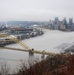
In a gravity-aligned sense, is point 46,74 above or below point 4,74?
above

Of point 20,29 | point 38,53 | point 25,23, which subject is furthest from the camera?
point 25,23

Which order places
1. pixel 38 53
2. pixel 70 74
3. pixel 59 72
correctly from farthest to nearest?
pixel 38 53, pixel 59 72, pixel 70 74

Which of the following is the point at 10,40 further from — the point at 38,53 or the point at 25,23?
the point at 25,23

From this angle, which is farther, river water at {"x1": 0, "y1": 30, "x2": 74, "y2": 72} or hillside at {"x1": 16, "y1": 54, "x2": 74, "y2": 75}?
river water at {"x1": 0, "y1": 30, "x2": 74, "y2": 72}

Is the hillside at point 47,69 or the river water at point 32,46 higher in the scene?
the hillside at point 47,69

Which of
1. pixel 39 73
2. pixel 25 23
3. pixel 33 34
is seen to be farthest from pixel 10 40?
pixel 25 23

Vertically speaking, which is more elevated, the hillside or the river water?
the hillside

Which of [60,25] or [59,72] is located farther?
[60,25]

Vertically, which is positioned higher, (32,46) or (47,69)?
(47,69)

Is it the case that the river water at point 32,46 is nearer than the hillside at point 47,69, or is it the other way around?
the hillside at point 47,69

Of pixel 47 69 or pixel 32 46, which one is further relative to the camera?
pixel 32 46
